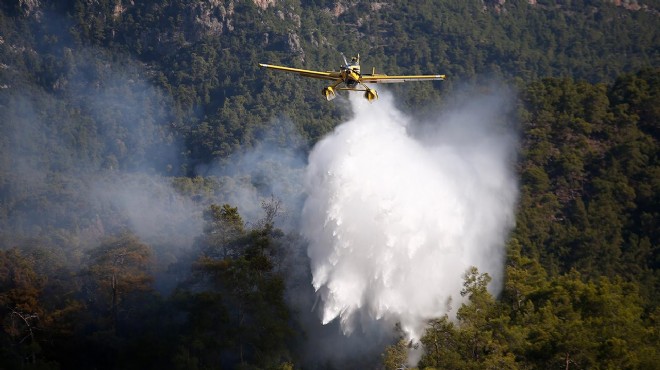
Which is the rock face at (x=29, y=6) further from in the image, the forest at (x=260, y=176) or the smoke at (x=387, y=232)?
the smoke at (x=387, y=232)

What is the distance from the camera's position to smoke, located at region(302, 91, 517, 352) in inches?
2244

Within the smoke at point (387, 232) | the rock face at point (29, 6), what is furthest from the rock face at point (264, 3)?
the smoke at point (387, 232)

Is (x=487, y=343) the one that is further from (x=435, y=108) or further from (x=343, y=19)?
(x=343, y=19)

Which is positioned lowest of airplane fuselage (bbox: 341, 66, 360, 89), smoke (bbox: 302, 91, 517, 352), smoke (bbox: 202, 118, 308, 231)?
smoke (bbox: 202, 118, 308, 231)

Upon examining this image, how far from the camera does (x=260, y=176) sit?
103188mm

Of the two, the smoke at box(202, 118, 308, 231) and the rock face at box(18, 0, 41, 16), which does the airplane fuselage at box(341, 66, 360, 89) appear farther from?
the rock face at box(18, 0, 41, 16)

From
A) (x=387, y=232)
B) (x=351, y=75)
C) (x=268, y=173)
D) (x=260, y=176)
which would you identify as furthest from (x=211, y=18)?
(x=351, y=75)

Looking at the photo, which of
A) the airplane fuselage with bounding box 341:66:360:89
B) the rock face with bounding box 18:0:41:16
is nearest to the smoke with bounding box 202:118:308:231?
the airplane fuselage with bounding box 341:66:360:89

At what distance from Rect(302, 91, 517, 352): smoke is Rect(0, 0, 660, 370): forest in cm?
186

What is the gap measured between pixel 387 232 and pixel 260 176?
45934mm

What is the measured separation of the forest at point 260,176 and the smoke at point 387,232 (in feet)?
6.10

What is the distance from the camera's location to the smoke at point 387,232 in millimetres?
57000

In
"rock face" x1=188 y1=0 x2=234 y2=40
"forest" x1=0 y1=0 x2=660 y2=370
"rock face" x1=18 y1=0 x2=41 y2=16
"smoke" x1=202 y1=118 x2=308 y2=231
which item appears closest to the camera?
"forest" x1=0 y1=0 x2=660 y2=370

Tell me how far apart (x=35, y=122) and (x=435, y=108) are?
5228 centimetres
